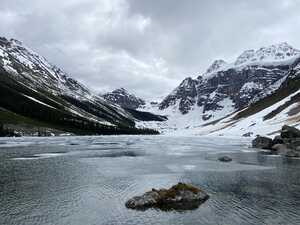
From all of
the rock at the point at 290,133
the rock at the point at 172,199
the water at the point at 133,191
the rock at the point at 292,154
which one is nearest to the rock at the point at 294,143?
the rock at the point at 290,133

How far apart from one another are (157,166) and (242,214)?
39.9 metres

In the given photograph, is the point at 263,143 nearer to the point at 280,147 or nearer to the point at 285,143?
the point at 285,143

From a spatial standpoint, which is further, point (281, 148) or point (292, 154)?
point (281, 148)

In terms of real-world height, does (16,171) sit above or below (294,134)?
below

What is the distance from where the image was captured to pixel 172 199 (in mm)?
47219

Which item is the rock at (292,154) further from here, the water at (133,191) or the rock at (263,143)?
the rock at (263,143)

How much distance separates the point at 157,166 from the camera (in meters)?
80.9

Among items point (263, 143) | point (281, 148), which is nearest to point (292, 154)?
point (281, 148)

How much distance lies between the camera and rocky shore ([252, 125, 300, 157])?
110 m

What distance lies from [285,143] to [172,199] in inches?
3324

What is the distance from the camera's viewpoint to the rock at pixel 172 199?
148 feet

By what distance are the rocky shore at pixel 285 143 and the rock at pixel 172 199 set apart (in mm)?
63165

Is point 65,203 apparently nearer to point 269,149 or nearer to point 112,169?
point 112,169

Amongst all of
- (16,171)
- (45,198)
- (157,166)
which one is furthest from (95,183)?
(157,166)
